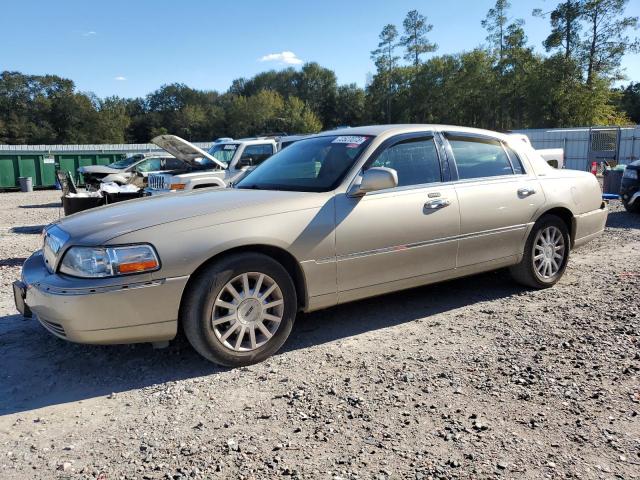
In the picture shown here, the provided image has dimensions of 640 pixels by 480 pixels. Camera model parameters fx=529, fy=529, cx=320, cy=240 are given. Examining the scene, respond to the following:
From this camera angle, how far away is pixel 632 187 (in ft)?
35.4

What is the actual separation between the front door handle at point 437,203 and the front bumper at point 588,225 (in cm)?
190

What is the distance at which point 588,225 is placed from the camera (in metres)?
5.73

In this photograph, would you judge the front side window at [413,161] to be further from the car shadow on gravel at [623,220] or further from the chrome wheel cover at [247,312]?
the car shadow on gravel at [623,220]

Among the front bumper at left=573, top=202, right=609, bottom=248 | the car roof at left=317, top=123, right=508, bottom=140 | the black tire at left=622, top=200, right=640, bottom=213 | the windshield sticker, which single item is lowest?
the black tire at left=622, top=200, right=640, bottom=213

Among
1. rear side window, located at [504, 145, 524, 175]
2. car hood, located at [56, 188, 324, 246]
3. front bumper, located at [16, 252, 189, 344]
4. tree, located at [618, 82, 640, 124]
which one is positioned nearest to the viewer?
front bumper, located at [16, 252, 189, 344]

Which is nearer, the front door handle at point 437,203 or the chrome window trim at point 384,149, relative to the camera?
the chrome window trim at point 384,149

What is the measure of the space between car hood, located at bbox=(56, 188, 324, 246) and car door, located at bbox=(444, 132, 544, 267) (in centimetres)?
150

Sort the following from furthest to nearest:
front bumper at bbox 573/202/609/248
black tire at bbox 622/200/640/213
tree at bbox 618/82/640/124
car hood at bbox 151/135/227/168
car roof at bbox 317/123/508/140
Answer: tree at bbox 618/82/640/124, black tire at bbox 622/200/640/213, car hood at bbox 151/135/227/168, front bumper at bbox 573/202/609/248, car roof at bbox 317/123/508/140

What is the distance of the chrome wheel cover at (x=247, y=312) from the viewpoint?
356 centimetres

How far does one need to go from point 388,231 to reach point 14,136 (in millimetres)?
92634

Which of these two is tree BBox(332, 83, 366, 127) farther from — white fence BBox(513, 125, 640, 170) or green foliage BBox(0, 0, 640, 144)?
white fence BBox(513, 125, 640, 170)

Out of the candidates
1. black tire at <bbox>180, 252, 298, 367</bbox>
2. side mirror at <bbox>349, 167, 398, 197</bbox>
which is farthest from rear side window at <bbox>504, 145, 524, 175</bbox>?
black tire at <bbox>180, 252, 298, 367</bbox>

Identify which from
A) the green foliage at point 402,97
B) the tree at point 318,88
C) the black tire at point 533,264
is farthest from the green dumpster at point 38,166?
the tree at point 318,88

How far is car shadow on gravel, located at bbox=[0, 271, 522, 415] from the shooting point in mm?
3434
